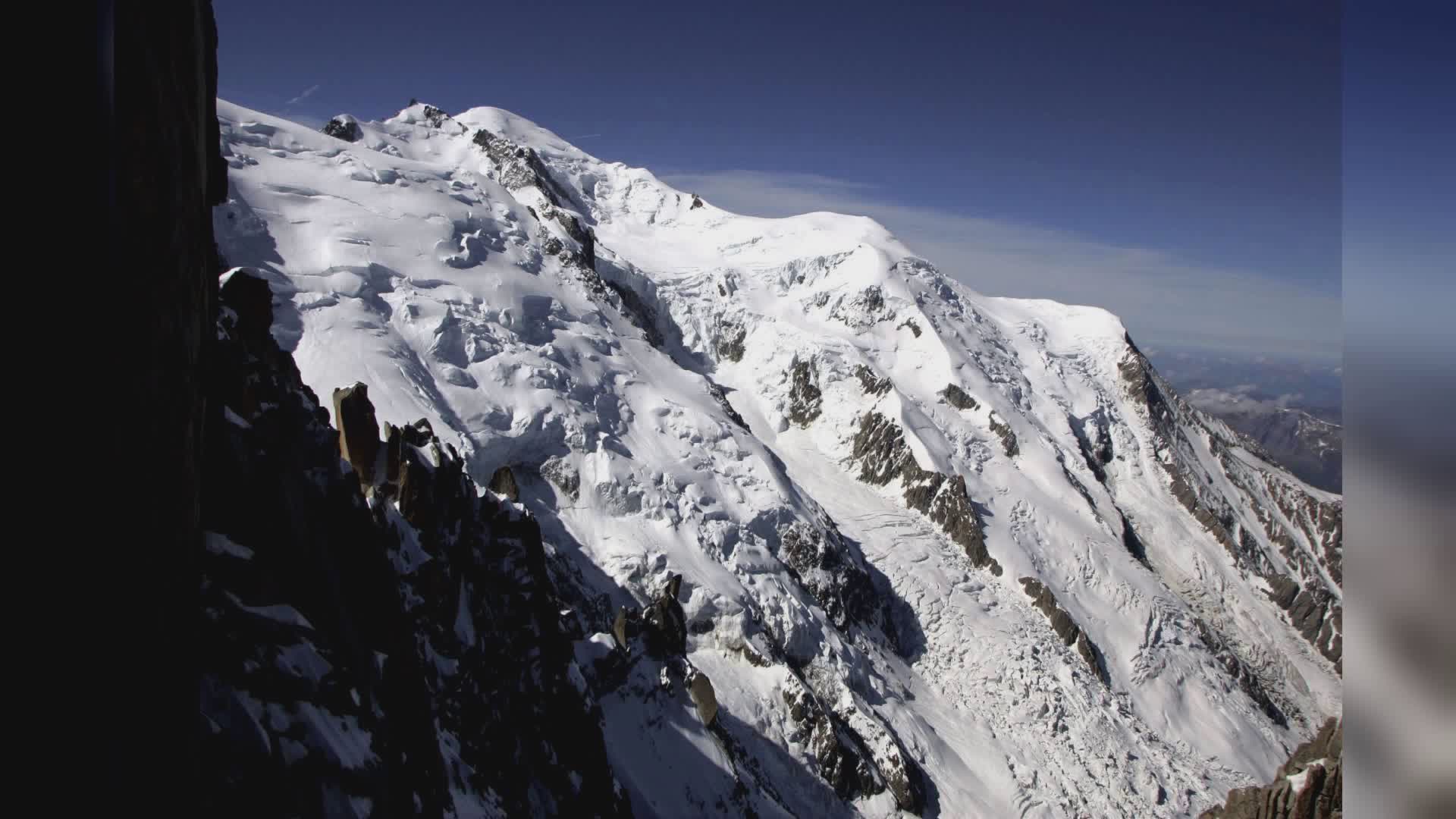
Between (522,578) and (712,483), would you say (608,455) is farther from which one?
(522,578)

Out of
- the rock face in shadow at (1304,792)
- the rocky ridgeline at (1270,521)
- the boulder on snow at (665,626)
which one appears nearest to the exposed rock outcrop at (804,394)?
the rocky ridgeline at (1270,521)

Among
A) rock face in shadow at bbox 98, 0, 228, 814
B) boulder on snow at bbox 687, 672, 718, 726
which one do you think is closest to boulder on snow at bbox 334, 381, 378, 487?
rock face in shadow at bbox 98, 0, 228, 814

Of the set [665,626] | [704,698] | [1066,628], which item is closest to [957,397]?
[1066,628]

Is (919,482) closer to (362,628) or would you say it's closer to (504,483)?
(504,483)

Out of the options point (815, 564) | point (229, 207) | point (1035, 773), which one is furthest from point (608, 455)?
point (1035, 773)

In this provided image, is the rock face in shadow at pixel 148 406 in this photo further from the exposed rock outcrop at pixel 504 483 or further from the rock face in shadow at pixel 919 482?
the rock face in shadow at pixel 919 482

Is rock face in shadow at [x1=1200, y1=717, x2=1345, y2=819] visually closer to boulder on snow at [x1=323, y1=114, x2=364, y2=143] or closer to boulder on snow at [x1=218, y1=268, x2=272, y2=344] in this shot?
boulder on snow at [x1=218, y1=268, x2=272, y2=344]
